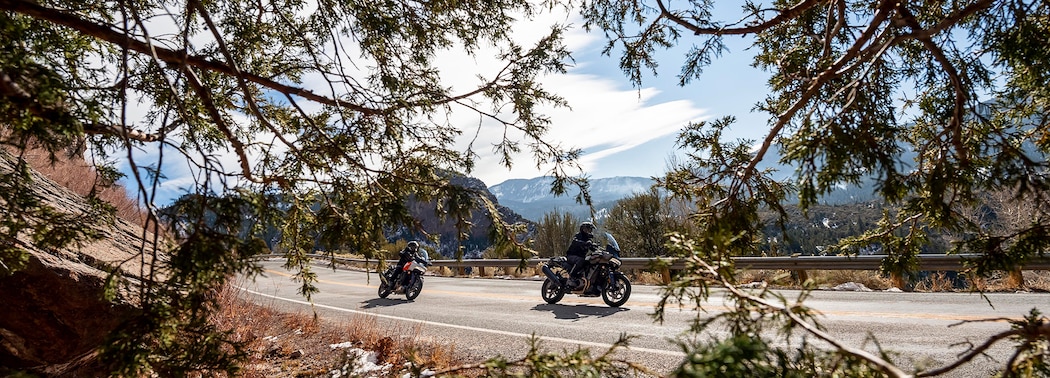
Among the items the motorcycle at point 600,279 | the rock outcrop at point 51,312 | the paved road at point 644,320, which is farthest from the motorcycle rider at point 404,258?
the rock outcrop at point 51,312

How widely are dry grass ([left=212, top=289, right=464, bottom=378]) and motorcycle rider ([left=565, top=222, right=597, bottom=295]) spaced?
3.36 meters

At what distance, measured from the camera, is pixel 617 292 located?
349 inches

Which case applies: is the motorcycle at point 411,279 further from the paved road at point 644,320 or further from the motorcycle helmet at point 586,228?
the motorcycle helmet at point 586,228

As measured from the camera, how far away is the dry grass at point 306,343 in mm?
5629

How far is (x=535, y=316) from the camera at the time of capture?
8.52 metres

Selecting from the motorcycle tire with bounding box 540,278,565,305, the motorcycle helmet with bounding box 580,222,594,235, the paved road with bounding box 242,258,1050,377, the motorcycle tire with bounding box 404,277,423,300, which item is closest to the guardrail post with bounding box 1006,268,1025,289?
the paved road with bounding box 242,258,1050,377

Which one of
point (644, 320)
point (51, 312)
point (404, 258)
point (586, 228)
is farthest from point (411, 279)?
point (51, 312)

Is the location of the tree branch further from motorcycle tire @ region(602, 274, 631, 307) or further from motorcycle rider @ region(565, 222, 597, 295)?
motorcycle tire @ region(602, 274, 631, 307)

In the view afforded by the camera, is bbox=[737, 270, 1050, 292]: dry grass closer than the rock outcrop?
No

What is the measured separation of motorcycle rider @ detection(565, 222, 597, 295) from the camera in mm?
9219

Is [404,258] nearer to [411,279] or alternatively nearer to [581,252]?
[411,279]

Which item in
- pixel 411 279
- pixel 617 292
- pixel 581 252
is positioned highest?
pixel 581 252

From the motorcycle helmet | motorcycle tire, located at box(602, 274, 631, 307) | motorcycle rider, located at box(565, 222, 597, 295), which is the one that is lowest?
motorcycle tire, located at box(602, 274, 631, 307)

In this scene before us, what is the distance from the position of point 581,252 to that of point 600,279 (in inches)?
24.9
